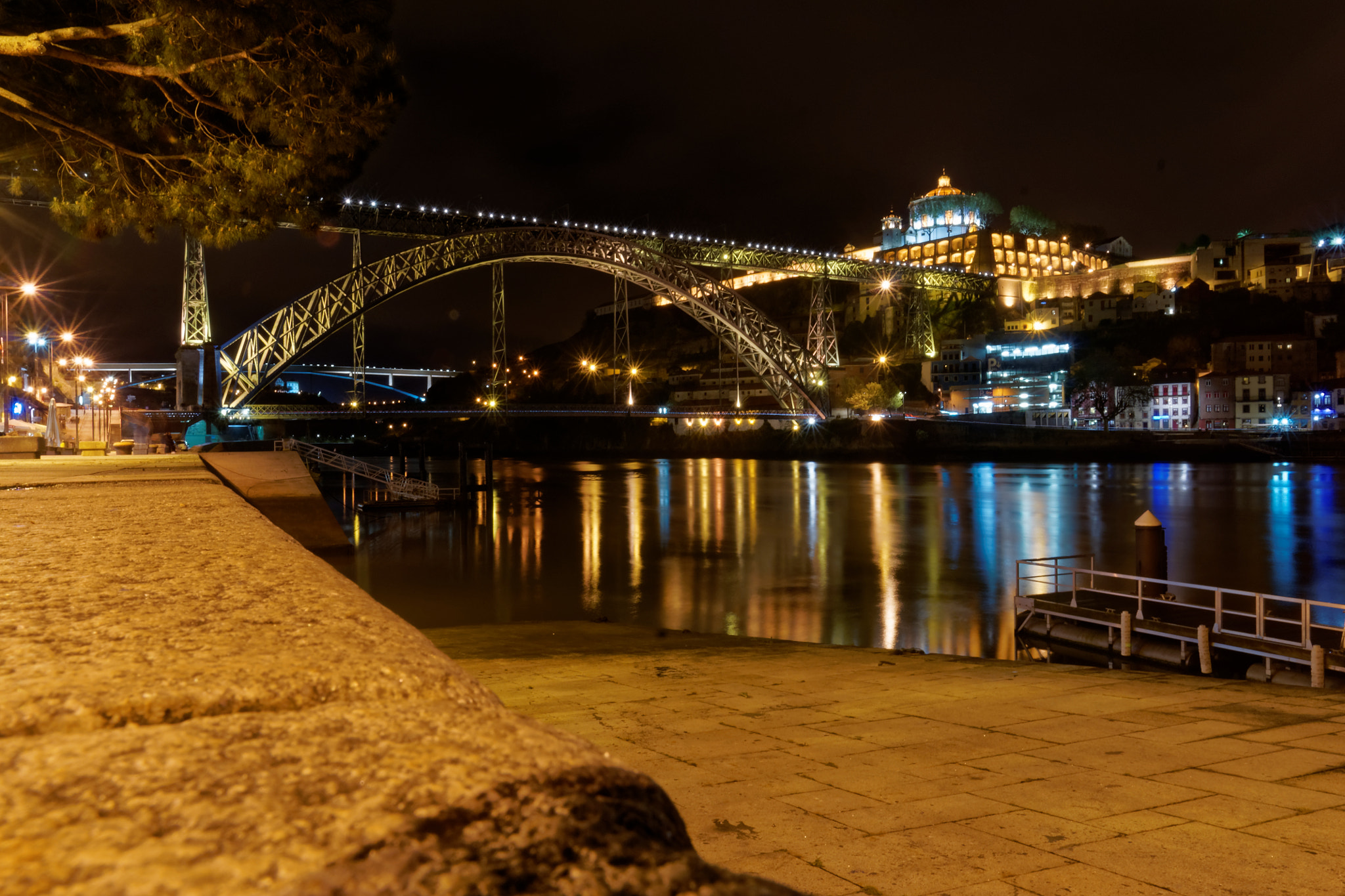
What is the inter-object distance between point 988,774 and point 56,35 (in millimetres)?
4788

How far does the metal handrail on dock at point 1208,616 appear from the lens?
5605mm

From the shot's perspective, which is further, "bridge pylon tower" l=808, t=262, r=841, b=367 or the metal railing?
"bridge pylon tower" l=808, t=262, r=841, b=367

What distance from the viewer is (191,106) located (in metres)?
4.68

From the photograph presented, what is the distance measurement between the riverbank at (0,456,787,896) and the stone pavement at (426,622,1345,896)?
1.30m

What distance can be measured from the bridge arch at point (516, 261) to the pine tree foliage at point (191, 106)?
83.4ft

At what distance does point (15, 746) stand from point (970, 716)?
314cm

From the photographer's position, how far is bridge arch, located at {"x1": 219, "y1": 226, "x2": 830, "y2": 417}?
2905 centimetres

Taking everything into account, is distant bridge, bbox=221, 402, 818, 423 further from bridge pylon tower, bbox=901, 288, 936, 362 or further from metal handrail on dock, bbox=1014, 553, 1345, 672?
metal handrail on dock, bbox=1014, 553, 1345, 672

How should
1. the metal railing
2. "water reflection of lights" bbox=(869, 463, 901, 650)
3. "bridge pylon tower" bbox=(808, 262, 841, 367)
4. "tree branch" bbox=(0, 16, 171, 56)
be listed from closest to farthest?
"tree branch" bbox=(0, 16, 171, 56)
the metal railing
"water reflection of lights" bbox=(869, 463, 901, 650)
"bridge pylon tower" bbox=(808, 262, 841, 367)

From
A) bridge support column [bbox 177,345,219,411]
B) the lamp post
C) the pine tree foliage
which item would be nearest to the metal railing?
the pine tree foliage

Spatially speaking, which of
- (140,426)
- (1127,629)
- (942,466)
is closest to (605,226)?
(942,466)

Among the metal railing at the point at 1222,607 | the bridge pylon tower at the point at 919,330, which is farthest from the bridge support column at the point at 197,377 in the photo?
the bridge pylon tower at the point at 919,330


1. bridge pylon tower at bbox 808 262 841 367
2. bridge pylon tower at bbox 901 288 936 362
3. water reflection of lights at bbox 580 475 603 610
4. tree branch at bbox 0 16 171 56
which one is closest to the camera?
tree branch at bbox 0 16 171 56

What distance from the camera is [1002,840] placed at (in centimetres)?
197
